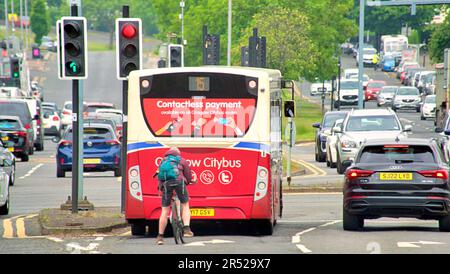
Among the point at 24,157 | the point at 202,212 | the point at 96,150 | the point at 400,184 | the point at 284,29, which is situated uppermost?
the point at 284,29

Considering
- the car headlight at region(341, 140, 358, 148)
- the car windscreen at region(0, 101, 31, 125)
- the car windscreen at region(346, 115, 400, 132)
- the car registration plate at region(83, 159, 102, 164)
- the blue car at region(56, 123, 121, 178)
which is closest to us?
the car headlight at region(341, 140, 358, 148)

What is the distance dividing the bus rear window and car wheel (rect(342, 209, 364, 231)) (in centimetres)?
223

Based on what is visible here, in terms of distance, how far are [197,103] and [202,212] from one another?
1746 mm

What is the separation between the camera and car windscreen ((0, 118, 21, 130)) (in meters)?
52.8

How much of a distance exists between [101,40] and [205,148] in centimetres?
16991

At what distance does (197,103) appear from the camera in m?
24.5

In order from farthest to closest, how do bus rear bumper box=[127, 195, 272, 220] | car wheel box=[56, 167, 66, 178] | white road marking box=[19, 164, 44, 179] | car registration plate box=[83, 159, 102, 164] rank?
white road marking box=[19, 164, 44, 179], car wheel box=[56, 167, 66, 178], car registration plate box=[83, 159, 102, 164], bus rear bumper box=[127, 195, 272, 220]

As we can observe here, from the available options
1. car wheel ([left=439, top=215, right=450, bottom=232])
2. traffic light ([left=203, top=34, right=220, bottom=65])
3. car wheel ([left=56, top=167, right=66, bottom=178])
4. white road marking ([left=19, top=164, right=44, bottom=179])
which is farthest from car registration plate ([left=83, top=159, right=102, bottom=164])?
car wheel ([left=439, top=215, right=450, bottom=232])

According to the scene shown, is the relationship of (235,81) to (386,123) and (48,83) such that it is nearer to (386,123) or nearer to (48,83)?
(386,123)

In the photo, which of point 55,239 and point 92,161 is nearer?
point 55,239

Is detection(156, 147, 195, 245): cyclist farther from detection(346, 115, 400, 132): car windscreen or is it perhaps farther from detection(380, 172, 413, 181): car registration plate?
detection(346, 115, 400, 132): car windscreen

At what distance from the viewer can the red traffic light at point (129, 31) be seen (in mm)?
27234

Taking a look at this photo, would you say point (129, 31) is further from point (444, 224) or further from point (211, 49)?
point (211, 49)

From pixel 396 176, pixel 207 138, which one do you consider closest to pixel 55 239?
pixel 207 138
